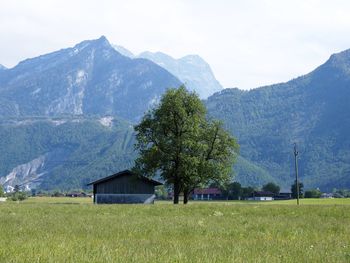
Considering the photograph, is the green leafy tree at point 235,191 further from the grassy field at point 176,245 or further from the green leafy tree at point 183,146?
the grassy field at point 176,245

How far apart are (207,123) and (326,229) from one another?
172ft

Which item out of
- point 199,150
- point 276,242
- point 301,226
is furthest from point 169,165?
point 276,242

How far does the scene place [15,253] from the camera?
29.3 ft

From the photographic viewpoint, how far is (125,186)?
77.6 metres

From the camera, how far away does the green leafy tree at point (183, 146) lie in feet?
207

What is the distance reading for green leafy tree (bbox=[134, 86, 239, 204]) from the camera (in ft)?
207

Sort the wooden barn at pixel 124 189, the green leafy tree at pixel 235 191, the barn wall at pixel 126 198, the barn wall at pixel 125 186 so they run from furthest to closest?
the green leafy tree at pixel 235 191 < the barn wall at pixel 125 186 < the wooden barn at pixel 124 189 < the barn wall at pixel 126 198

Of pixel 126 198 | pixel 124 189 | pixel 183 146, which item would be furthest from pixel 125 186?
pixel 183 146

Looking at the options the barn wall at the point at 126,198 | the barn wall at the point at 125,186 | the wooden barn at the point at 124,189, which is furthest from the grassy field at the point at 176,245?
the barn wall at the point at 125,186

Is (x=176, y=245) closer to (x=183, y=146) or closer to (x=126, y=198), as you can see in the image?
(x=183, y=146)

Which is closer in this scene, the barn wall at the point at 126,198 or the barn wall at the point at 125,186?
the barn wall at the point at 126,198

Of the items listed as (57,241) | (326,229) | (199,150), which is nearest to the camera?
(57,241)

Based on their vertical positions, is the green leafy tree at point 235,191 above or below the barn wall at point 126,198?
above

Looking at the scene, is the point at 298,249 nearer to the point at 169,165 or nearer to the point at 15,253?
the point at 15,253
